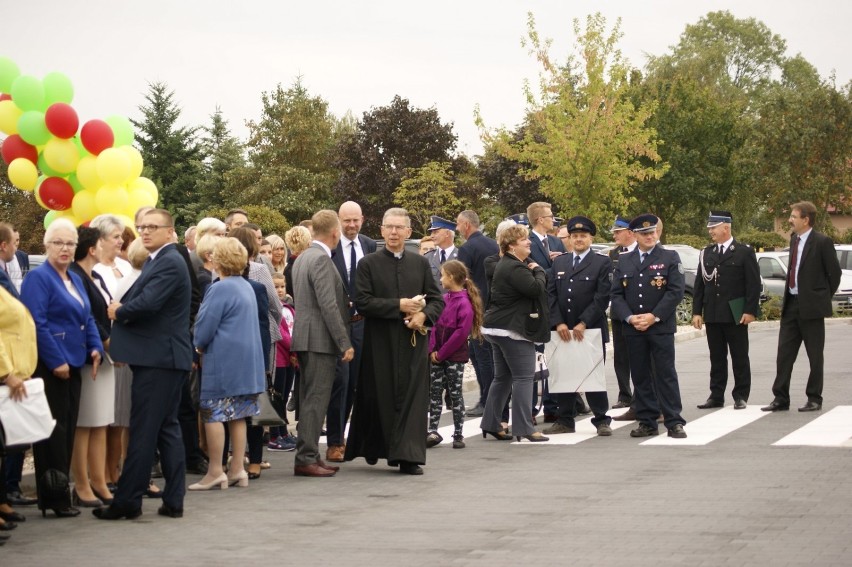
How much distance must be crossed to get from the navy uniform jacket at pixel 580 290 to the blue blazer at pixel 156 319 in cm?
535

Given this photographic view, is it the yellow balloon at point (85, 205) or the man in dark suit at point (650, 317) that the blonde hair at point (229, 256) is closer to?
the man in dark suit at point (650, 317)

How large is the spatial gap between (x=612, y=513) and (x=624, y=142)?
103 ft

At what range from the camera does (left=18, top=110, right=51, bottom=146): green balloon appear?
1777cm

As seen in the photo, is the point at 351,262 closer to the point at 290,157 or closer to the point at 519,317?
the point at 519,317

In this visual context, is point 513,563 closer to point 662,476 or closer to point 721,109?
point 662,476

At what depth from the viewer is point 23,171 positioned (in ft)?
59.5

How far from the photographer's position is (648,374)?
517 inches

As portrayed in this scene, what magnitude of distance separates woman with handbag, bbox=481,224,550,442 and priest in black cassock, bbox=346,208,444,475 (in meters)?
1.42

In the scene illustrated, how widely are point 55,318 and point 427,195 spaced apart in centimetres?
5330

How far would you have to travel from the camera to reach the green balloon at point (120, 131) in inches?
741

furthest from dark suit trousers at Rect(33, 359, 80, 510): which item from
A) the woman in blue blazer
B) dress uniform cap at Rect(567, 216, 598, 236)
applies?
dress uniform cap at Rect(567, 216, 598, 236)

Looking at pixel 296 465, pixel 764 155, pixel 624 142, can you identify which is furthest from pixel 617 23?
pixel 296 465

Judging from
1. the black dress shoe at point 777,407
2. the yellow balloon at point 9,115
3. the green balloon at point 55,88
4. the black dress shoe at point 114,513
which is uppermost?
the green balloon at point 55,88

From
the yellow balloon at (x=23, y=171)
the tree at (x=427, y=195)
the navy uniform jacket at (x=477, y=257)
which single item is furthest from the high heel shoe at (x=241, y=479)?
the tree at (x=427, y=195)
